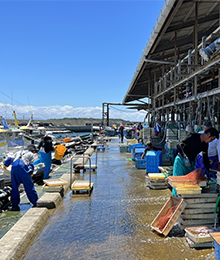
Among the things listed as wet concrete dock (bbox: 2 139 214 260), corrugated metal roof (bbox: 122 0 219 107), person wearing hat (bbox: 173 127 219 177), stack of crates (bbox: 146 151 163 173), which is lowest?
wet concrete dock (bbox: 2 139 214 260)

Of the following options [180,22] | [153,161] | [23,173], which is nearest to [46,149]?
[23,173]

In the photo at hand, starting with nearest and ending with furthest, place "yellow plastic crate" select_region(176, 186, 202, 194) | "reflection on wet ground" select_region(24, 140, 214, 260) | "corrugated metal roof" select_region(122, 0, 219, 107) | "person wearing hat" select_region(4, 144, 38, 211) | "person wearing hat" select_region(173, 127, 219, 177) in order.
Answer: "reflection on wet ground" select_region(24, 140, 214, 260) < "yellow plastic crate" select_region(176, 186, 202, 194) < "person wearing hat" select_region(173, 127, 219, 177) < "person wearing hat" select_region(4, 144, 38, 211) < "corrugated metal roof" select_region(122, 0, 219, 107)

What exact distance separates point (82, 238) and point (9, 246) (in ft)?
3.79

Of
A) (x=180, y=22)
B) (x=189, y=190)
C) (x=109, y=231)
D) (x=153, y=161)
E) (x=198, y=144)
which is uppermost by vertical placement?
(x=180, y=22)

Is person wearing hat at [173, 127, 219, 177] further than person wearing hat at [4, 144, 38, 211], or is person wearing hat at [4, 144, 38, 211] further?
person wearing hat at [4, 144, 38, 211]

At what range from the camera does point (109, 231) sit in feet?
13.6

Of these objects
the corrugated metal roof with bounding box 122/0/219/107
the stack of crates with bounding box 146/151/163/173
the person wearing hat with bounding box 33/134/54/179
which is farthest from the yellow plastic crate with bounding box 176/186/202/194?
the person wearing hat with bounding box 33/134/54/179

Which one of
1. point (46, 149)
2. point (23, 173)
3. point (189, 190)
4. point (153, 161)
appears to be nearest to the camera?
point (189, 190)

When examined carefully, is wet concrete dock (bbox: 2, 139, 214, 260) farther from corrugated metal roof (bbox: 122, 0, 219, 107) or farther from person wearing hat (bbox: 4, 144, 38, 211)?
corrugated metal roof (bbox: 122, 0, 219, 107)

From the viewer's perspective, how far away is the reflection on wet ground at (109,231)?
135 inches

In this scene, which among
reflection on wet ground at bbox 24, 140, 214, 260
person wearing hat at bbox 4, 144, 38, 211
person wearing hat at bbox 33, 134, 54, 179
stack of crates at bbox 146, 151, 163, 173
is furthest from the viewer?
person wearing hat at bbox 33, 134, 54, 179

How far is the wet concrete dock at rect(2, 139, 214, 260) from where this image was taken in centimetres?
342

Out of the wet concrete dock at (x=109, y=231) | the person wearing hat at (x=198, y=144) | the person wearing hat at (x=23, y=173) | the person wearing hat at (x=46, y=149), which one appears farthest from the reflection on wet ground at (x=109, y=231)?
the person wearing hat at (x=46, y=149)

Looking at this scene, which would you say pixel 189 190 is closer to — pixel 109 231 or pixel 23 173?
pixel 109 231
